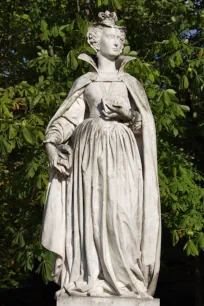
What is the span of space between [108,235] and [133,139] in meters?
1.07

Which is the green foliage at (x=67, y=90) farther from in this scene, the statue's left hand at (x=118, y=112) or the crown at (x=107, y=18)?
the statue's left hand at (x=118, y=112)

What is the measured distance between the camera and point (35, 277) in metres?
23.3

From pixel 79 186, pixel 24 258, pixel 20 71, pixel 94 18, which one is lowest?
pixel 24 258

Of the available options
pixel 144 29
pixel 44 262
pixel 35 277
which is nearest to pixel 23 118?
pixel 44 262

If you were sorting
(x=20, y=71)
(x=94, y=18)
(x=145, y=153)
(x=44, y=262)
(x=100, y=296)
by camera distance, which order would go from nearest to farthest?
(x=100, y=296) < (x=145, y=153) < (x=44, y=262) < (x=94, y=18) < (x=20, y=71)

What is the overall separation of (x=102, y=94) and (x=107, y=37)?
0.67 m

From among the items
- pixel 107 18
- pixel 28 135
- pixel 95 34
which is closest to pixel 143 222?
pixel 95 34

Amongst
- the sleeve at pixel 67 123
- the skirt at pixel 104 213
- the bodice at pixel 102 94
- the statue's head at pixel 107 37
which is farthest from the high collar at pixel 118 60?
the skirt at pixel 104 213

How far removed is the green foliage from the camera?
1777 centimetres

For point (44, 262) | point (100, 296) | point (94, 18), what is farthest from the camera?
point (94, 18)

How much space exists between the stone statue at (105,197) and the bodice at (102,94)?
0.01m

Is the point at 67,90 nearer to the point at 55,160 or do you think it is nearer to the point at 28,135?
the point at 28,135

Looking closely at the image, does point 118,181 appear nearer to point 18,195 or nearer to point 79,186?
point 79,186

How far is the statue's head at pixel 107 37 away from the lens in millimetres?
11227
